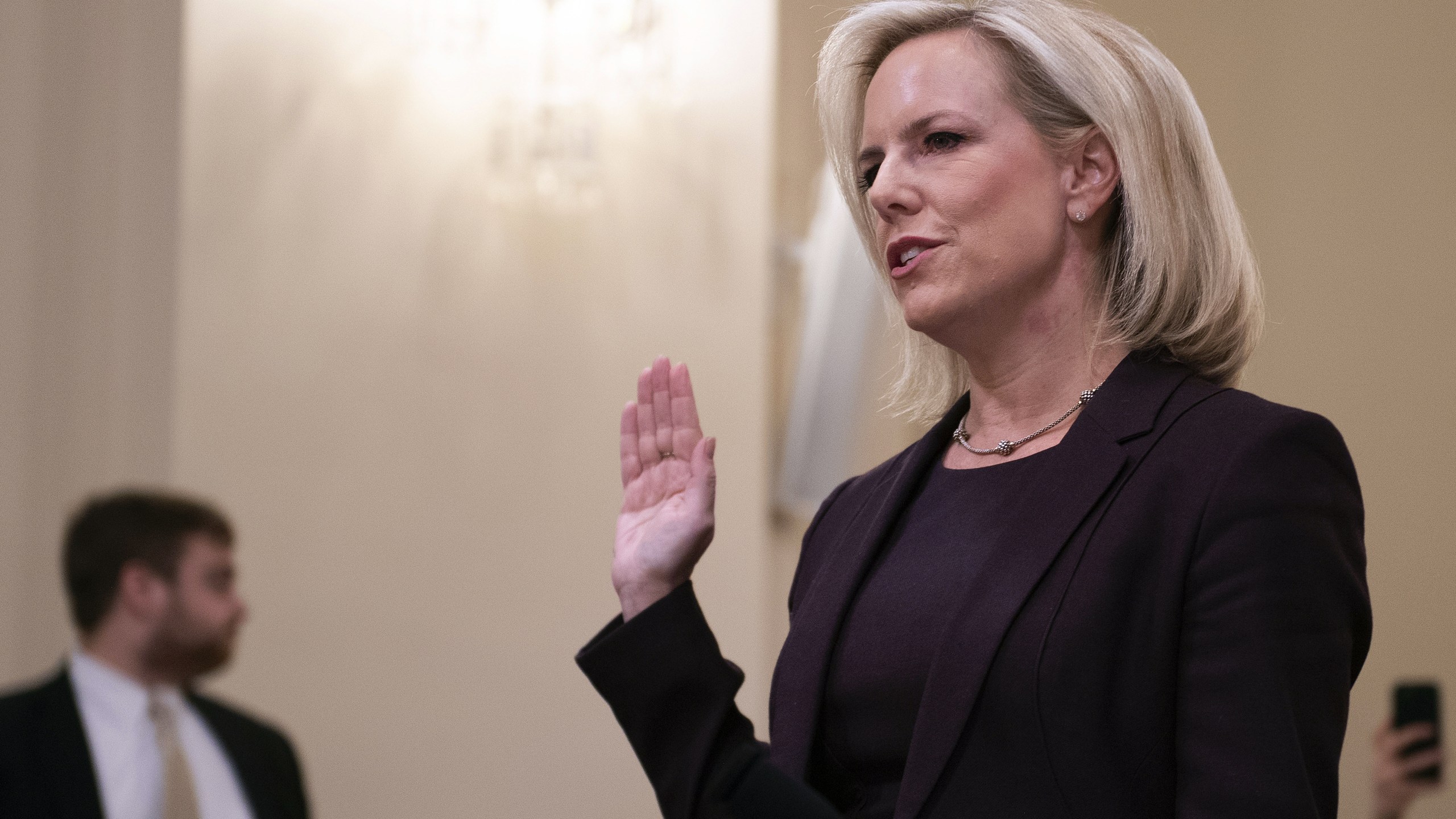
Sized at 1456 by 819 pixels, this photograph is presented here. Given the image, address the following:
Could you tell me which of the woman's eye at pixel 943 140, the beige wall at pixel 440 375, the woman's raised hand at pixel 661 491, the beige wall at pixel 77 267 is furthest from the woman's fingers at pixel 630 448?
the beige wall at pixel 77 267

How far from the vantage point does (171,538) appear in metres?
4.05

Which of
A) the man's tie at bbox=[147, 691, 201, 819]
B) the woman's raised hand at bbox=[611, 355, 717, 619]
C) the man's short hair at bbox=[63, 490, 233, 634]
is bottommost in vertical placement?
the man's tie at bbox=[147, 691, 201, 819]

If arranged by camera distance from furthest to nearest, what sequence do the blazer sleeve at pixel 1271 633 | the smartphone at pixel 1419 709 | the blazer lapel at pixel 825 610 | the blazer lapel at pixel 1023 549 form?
the smartphone at pixel 1419 709
the blazer lapel at pixel 825 610
the blazer lapel at pixel 1023 549
the blazer sleeve at pixel 1271 633

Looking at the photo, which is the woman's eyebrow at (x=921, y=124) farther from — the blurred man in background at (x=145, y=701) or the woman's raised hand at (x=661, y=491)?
the blurred man in background at (x=145, y=701)

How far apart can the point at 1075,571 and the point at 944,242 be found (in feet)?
1.58

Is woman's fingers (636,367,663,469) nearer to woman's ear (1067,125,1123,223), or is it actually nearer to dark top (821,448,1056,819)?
dark top (821,448,1056,819)

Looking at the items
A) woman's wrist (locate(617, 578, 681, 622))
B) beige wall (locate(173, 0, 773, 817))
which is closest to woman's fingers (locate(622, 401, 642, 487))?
woman's wrist (locate(617, 578, 681, 622))

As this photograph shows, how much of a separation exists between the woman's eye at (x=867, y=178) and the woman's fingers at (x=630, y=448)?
1.54 ft

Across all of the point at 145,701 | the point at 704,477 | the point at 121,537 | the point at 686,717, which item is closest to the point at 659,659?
the point at 686,717

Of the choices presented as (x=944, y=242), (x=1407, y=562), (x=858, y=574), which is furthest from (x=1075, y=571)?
(x=1407, y=562)

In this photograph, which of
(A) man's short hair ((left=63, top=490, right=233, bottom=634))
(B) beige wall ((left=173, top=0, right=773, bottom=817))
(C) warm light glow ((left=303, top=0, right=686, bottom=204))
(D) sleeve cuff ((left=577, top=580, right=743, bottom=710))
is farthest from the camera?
(C) warm light glow ((left=303, top=0, right=686, bottom=204))

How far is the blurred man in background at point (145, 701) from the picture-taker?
11.9 ft

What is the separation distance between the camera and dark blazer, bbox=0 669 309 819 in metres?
3.52

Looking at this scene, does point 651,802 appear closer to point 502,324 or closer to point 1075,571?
point 502,324
